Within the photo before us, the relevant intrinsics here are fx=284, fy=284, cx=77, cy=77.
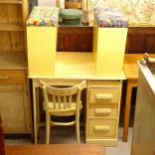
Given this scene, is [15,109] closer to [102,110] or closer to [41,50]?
[41,50]

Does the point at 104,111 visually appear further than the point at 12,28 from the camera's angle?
Yes

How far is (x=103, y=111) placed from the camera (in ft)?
8.23

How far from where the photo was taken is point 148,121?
1502 millimetres

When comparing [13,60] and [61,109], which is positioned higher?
[13,60]

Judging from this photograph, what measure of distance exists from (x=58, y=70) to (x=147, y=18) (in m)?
1.05

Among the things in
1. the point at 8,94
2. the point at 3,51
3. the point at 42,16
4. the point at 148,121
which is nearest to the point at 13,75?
the point at 8,94

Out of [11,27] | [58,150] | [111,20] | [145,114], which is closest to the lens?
[145,114]

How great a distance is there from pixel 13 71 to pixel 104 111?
86 centimetres

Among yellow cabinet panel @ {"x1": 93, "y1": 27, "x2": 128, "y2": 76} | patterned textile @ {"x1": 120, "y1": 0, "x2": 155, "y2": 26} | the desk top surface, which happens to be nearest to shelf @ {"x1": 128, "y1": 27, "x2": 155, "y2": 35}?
patterned textile @ {"x1": 120, "y1": 0, "x2": 155, "y2": 26}

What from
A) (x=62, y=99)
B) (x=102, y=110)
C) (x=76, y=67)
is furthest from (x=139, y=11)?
(x=62, y=99)

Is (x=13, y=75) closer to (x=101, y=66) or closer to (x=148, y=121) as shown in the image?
(x=101, y=66)

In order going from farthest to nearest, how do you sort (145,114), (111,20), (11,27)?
1. (11,27)
2. (111,20)
3. (145,114)

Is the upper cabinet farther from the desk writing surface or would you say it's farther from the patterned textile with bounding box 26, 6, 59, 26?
the desk writing surface

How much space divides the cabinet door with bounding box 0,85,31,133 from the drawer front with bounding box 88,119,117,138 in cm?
58
